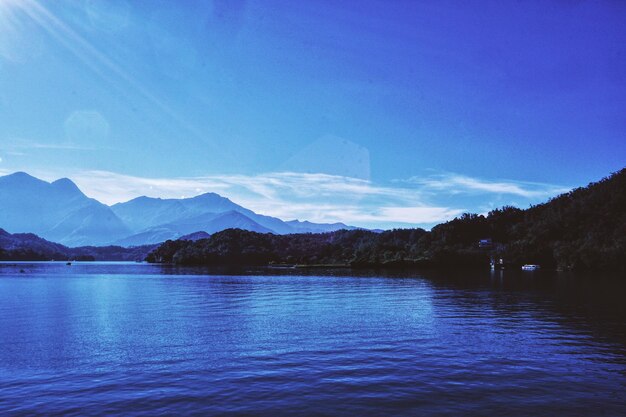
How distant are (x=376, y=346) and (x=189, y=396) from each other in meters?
18.5

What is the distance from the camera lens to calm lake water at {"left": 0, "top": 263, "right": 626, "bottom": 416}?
2506 cm

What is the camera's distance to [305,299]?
276 feet

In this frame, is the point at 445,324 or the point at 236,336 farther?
the point at 445,324

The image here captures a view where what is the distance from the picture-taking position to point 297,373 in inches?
1219

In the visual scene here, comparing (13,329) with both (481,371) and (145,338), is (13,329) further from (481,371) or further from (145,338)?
(481,371)

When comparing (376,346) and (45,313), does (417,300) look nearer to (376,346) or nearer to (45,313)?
(376,346)

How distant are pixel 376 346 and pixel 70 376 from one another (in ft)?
76.1

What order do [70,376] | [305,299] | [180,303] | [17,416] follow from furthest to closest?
[305,299] < [180,303] < [70,376] < [17,416]

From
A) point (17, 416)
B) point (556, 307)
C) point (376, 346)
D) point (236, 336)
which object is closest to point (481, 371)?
point (376, 346)

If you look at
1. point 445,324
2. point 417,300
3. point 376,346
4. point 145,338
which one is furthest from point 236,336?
point 417,300

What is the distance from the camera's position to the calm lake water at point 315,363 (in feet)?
82.2

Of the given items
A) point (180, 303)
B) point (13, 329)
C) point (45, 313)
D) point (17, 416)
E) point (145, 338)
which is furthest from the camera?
point (180, 303)

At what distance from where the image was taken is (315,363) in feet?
111

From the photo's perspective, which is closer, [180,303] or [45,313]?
[45,313]
